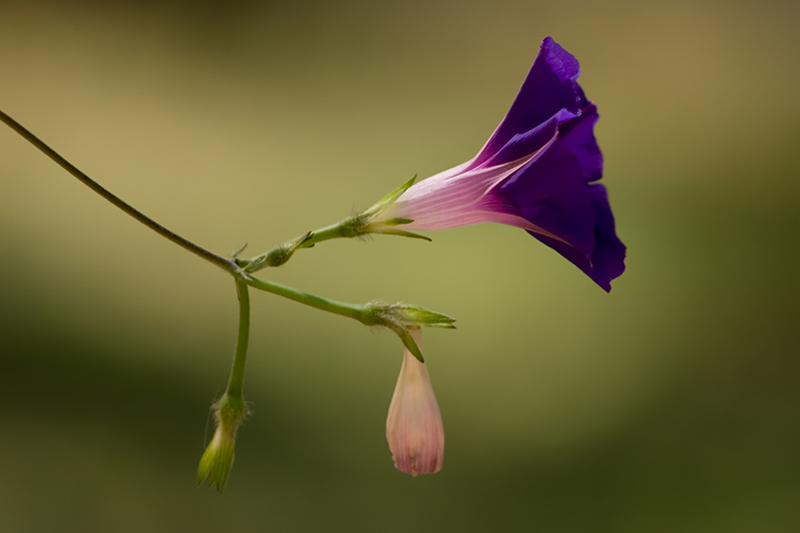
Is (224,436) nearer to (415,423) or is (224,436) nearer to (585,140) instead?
(415,423)

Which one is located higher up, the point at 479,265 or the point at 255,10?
the point at 255,10

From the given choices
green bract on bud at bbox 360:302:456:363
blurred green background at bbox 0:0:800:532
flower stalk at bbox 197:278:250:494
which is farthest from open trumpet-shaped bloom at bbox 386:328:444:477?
blurred green background at bbox 0:0:800:532

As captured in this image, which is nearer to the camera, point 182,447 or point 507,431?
point 182,447

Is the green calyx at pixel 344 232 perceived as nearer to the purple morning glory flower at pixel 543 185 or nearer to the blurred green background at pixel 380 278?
the purple morning glory flower at pixel 543 185

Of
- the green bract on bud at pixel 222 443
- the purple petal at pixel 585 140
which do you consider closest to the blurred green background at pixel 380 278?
the green bract on bud at pixel 222 443

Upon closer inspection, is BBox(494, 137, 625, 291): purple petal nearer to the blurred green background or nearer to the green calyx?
the green calyx

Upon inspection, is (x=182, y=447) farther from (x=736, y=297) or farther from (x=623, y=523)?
(x=736, y=297)

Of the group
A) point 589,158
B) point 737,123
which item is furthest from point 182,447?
point 737,123

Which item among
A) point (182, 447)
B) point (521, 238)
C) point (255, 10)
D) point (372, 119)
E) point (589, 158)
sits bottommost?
point (182, 447)

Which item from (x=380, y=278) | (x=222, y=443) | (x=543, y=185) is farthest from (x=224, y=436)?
(x=380, y=278)
